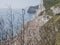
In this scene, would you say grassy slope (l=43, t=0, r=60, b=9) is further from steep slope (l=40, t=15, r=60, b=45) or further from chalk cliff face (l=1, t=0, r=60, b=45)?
steep slope (l=40, t=15, r=60, b=45)

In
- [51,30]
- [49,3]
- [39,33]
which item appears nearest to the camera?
[51,30]

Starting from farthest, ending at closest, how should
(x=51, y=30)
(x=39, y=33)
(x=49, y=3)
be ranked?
(x=49, y=3) < (x=39, y=33) < (x=51, y=30)

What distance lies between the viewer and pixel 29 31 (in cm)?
654

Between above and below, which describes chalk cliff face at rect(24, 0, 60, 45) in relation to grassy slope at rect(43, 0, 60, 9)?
below

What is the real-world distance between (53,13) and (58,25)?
152 cm

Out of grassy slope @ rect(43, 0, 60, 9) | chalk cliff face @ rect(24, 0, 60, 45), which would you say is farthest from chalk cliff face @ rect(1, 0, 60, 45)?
grassy slope @ rect(43, 0, 60, 9)

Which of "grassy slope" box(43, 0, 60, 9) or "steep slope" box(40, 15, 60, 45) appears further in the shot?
"grassy slope" box(43, 0, 60, 9)

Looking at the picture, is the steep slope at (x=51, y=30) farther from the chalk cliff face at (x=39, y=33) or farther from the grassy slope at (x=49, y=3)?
the grassy slope at (x=49, y=3)

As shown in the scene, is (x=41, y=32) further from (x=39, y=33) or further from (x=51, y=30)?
(x=51, y=30)

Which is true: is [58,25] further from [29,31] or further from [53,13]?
[53,13]

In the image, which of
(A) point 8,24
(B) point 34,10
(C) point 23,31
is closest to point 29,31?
(C) point 23,31

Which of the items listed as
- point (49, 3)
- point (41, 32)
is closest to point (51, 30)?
point (41, 32)

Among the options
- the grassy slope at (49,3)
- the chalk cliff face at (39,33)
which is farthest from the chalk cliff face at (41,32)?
the grassy slope at (49,3)

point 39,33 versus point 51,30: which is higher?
point 51,30
